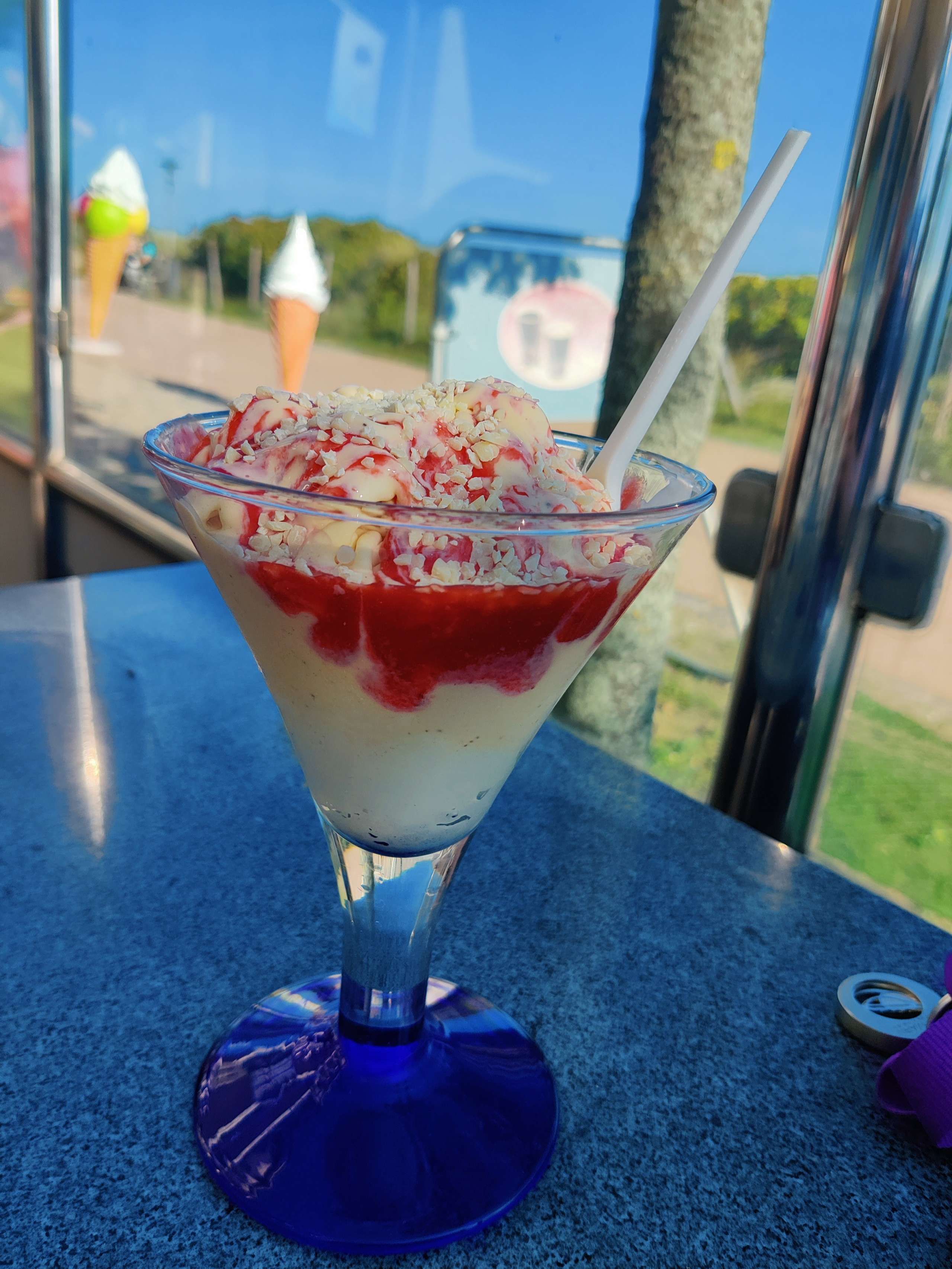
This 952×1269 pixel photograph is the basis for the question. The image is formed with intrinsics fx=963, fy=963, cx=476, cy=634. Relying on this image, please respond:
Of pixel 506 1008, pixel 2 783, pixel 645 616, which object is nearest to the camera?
pixel 506 1008

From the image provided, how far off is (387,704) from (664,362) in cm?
27

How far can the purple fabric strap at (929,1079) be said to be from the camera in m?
0.58

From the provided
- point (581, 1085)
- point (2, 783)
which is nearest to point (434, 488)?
point (581, 1085)

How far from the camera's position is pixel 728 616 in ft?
6.66

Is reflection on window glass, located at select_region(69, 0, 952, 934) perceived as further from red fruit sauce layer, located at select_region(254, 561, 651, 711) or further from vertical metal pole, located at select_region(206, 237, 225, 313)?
red fruit sauce layer, located at select_region(254, 561, 651, 711)

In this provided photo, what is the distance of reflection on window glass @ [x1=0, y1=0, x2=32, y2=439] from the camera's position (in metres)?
3.37

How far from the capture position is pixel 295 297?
2830mm

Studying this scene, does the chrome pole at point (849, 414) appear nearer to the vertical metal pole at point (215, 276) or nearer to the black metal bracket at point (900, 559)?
the black metal bracket at point (900, 559)

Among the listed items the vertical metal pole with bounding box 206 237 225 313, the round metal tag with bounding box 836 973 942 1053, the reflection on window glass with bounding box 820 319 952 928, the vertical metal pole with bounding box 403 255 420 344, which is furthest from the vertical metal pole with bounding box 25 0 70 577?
the round metal tag with bounding box 836 973 942 1053

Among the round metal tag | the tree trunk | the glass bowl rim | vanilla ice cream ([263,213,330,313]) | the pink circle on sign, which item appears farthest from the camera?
vanilla ice cream ([263,213,330,313])

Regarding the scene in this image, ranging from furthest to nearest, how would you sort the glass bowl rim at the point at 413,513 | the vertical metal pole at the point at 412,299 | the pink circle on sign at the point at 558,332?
the vertical metal pole at the point at 412,299
the pink circle on sign at the point at 558,332
the glass bowl rim at the point at 413,513

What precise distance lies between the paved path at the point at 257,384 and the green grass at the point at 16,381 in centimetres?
23

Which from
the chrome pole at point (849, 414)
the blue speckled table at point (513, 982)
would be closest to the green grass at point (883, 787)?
the chrome pole at point (849, 414)

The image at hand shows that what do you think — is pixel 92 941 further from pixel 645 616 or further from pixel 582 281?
pixel 582 281
